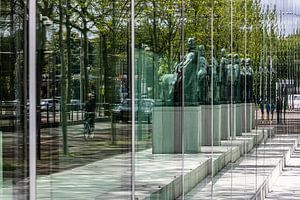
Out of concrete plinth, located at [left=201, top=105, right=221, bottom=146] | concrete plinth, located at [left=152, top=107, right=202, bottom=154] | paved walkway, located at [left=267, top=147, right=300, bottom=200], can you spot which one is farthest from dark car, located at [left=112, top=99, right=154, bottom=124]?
paved walkway, located at [left=267, top=147, right=300, bottom=200]

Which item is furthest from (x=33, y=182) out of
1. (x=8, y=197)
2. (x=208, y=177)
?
(x=208, y=177)

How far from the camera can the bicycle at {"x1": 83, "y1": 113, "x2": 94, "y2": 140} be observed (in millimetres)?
4000

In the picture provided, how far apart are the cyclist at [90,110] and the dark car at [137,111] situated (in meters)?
0.48

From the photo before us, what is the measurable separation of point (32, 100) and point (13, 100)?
4.5 inches

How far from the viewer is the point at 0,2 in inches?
122

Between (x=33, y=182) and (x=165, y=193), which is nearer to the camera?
(x=33, y=182)

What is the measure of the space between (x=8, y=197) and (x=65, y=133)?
22.2 inches

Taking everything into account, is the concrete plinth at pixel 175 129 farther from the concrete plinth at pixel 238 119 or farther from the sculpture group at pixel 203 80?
the concrete plinth at pixel 238 119

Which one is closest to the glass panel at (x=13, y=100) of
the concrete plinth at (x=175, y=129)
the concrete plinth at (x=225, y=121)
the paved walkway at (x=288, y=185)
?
the concrete plinth at (x=175, y=129)

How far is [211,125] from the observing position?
321 inches

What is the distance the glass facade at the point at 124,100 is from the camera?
3.26 metres

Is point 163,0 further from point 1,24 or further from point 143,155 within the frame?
point 1,24

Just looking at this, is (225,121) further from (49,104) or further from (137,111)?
(49,104)

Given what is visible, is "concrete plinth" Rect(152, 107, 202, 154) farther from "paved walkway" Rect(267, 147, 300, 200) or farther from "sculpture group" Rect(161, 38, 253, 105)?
"paved walkway" Rect(267, 147, 300, 200)
